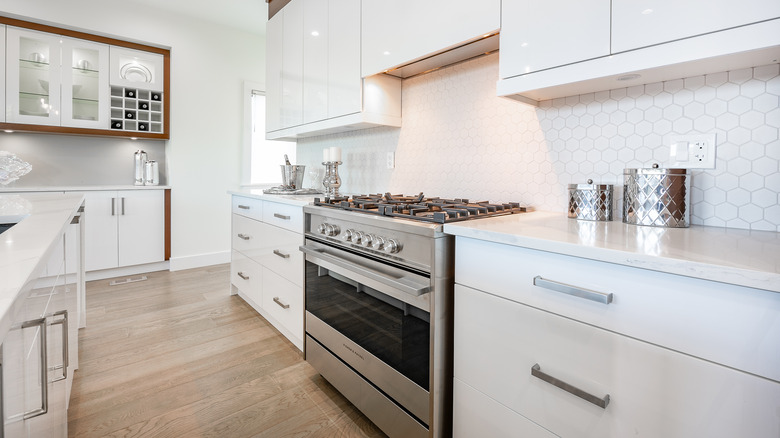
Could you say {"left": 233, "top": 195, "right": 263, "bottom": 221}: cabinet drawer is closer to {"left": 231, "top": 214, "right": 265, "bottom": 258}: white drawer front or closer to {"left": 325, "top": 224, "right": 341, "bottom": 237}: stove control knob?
{"left": 231, "top": 214, "right": 265, "bottom": 258}: white drawer front

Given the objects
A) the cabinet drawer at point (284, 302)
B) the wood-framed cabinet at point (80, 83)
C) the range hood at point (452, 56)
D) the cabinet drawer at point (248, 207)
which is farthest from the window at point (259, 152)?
the range hood at point (452, 56)

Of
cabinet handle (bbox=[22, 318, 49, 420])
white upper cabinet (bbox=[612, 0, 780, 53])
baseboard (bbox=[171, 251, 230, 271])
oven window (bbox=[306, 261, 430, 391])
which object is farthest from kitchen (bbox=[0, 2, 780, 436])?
cabinet handle (bbox=[22, 318, 49, 420])

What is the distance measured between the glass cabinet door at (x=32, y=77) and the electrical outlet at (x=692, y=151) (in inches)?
186

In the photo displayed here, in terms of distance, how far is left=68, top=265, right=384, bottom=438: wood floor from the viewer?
1588mm

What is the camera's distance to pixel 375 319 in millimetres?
1492

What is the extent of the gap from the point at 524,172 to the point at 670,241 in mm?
815

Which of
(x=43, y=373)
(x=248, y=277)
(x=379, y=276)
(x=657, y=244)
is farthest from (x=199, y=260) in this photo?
(x=657, y=244)

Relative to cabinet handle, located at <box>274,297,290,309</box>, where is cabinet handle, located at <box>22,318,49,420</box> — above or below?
above

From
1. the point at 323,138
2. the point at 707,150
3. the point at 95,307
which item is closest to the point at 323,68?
the point at 323,138

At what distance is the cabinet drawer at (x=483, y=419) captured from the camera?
3.36 ft

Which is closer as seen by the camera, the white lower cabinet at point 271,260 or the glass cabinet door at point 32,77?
the white lower cabinet at point 271,260

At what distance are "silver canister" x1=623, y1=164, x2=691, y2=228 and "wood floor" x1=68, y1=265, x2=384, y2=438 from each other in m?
1.31

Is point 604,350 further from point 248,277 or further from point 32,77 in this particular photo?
point 32,77

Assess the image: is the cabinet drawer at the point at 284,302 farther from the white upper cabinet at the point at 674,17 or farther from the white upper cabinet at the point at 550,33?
the white upper cabinet at the point at 674,17
